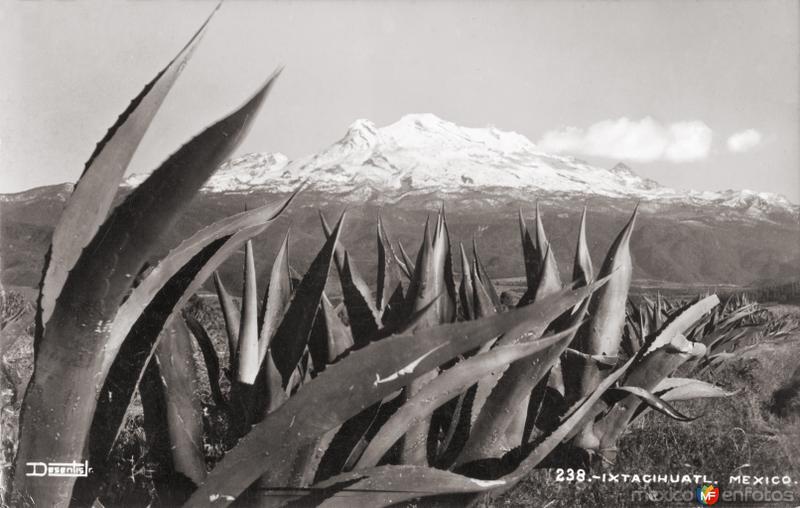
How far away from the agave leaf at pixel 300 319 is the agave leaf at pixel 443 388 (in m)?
0.18

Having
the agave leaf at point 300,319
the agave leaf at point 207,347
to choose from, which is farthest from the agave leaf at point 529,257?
the agave leaf at point 207,347

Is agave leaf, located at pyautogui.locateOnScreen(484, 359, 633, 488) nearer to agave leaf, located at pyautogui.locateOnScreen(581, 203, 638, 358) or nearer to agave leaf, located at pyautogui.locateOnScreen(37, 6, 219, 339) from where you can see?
agave leaf, located at pyautogui.locateOnScreen(581, 203, 638, 358)

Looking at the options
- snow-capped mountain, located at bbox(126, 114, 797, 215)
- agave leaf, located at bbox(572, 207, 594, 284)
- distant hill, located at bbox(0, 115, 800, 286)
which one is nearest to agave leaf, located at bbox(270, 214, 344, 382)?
distant hill, located at bbox(0, 115, 800, 286)

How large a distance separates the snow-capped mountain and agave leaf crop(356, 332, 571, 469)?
1420 millimetres

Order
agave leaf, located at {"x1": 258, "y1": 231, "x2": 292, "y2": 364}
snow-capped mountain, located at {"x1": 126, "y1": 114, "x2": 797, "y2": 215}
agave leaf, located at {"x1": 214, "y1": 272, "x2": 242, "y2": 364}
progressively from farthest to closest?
snow-capped mountain, located at {"x1": 126, "y1": 114, "x2": 797, "y2": 215}, agave leaf, located at {"x1": 214, "y1": 272, "x2": 242, "y2": 364}, agave leaf, located at {"x1": 258, "y1": 231, "x2": 292, "y2": 364}

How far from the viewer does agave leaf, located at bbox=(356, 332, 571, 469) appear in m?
0.91

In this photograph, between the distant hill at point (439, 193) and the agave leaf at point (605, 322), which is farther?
the distant hill at point (439, 193)

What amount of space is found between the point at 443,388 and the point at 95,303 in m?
0.48

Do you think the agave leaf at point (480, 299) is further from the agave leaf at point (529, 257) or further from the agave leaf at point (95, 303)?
the agave leaf at point (95, 303)

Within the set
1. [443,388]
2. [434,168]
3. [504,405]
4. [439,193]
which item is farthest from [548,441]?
[434,168]

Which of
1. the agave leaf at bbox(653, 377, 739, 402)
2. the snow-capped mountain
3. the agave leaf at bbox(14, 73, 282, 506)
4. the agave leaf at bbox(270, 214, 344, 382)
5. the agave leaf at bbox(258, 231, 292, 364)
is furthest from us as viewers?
the snow-capped mountain

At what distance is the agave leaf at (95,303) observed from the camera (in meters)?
0.73

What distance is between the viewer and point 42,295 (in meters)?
0.79

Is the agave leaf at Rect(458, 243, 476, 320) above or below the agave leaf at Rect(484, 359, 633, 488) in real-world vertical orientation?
above
